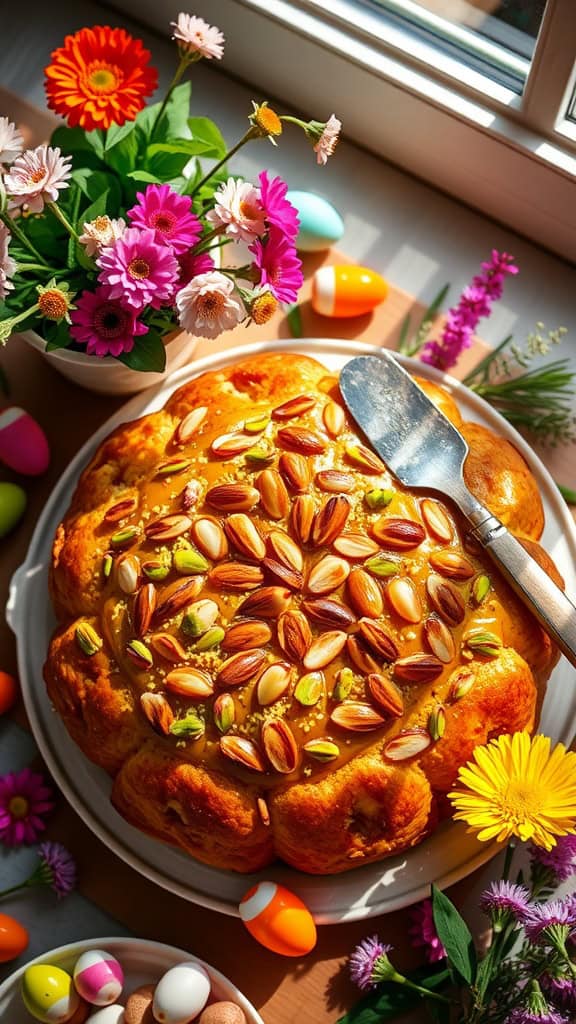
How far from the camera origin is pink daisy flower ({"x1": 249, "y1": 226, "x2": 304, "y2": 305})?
959 millimetres

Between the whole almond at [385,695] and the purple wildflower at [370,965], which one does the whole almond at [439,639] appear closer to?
the whole almond at [385,695]

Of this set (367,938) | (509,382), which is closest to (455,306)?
(509,382)

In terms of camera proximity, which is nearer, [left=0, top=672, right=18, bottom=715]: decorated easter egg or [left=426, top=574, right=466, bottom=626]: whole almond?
[left=426, top=574, right=466, bottom=626]: whole almond

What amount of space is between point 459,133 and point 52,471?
2.08 feet

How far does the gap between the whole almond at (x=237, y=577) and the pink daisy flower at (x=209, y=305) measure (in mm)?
217

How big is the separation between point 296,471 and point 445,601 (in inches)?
7.3

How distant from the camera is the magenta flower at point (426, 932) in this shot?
1.11m

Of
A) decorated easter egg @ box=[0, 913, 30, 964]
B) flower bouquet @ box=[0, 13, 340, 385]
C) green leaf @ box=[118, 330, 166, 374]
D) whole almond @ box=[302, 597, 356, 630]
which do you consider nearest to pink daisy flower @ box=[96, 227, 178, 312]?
flower bouquet @ box=[0, 13, 340, 385]

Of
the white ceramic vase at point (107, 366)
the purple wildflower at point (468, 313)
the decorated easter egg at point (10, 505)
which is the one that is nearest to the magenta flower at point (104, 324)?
the white ceramic vase at point (107, 366)

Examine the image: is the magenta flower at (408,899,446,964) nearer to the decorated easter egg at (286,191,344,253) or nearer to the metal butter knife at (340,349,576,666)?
the metal butter knife at (340,349,576,666)

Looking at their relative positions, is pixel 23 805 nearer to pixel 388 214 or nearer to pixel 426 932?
pixel 426 932

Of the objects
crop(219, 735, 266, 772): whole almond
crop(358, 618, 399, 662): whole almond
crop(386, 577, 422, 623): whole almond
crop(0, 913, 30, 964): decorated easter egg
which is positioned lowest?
crop(0, 913, 30, 964): decorated easter egg

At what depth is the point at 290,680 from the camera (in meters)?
0.99

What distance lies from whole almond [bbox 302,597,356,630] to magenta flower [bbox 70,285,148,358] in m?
0.29
